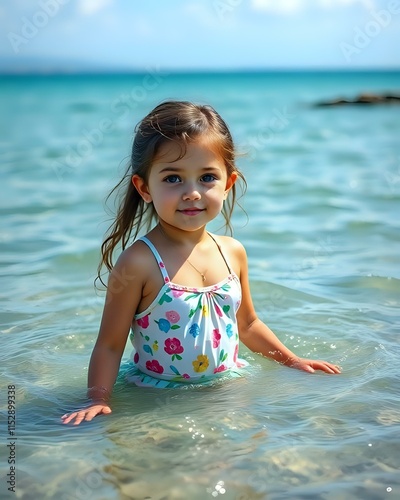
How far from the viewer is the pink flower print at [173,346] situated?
3.08m

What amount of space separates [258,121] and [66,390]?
18.4 metres

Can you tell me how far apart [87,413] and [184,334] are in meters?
0.49

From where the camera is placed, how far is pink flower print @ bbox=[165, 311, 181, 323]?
306 cm

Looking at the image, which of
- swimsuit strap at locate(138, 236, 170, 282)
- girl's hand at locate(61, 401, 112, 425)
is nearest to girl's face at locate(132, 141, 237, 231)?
swimsuit strap at locate(138, 236, 170, 282)

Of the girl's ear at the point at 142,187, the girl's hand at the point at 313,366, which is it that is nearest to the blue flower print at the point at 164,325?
the girl's ear at the point at 142,187

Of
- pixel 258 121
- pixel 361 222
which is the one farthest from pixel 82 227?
pixel 258 121

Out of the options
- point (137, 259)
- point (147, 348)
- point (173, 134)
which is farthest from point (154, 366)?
point (173, 134)

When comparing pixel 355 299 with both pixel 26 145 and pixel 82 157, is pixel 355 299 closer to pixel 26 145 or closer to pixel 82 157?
pixel 82 157

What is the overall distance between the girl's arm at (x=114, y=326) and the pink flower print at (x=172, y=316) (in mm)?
136

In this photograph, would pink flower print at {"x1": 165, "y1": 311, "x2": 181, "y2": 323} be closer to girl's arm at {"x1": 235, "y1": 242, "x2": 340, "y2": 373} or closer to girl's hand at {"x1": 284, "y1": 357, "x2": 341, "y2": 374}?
girl's arm at {"x1": 235, "y1": 242, "x2": 340, "y2": 373}

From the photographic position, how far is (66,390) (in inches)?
130

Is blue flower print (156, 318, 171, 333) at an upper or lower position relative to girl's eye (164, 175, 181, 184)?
lower

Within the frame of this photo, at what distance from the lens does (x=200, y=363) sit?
3123 mm

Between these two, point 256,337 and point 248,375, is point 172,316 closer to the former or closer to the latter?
point 248,375
